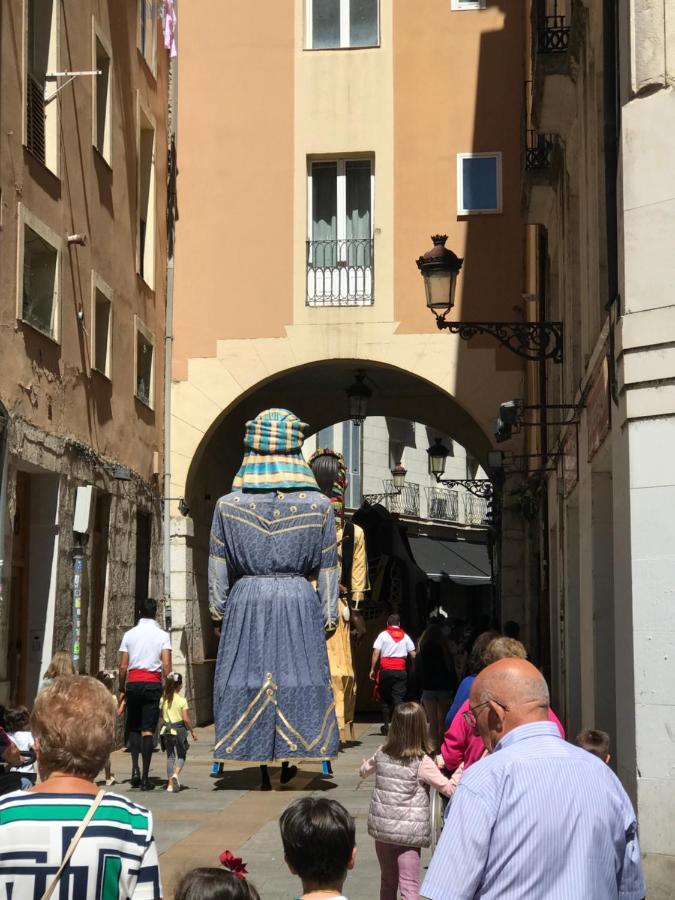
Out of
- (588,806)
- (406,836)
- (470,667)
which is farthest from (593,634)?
(588,806)

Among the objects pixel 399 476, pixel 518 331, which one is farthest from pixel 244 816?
pixel 399 476

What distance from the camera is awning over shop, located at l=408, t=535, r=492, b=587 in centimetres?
4003

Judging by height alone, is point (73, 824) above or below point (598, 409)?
below

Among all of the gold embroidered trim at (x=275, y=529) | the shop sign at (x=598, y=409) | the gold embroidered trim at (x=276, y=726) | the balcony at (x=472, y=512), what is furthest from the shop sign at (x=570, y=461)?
the balcony at (x=472, y=512)

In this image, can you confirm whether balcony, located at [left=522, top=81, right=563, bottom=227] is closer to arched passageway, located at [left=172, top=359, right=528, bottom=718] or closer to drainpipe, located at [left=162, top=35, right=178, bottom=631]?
arched passageway, located at [left=172, top=359, right=528, bottom=718]

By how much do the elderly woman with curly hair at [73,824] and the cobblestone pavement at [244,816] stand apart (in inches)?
99.8

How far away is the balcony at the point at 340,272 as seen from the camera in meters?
20.2

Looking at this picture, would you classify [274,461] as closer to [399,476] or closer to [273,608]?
[273,608]

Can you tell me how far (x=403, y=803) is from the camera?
22.2 feet

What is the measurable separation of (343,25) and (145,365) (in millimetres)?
5345

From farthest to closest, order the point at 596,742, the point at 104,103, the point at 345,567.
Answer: the point at 104,103, the point at 345,567, the point at 596,742

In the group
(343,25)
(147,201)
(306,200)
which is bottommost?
(147,201)

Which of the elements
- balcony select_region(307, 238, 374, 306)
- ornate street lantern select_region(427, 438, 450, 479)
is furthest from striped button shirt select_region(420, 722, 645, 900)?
ornate street lantern select_region(427, 438, 450, 479)

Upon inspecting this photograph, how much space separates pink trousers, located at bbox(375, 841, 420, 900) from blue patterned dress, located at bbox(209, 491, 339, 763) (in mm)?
5080
